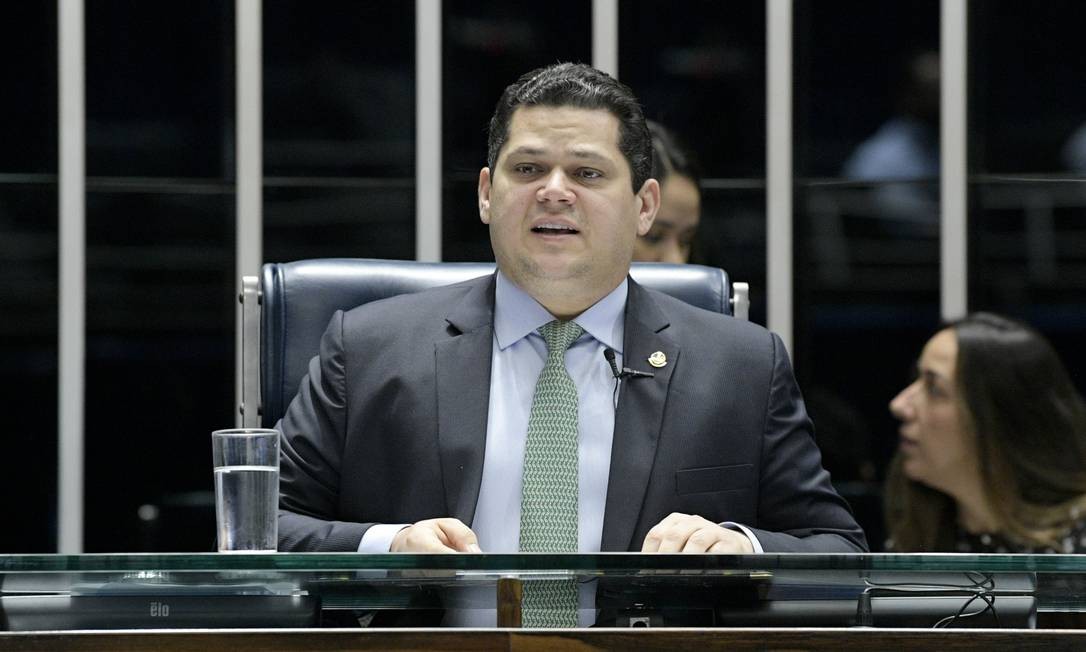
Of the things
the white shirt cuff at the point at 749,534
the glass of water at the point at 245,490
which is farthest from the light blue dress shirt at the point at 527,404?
the glass of water at the point at 245,490

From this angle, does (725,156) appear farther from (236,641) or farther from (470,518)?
(236,641)

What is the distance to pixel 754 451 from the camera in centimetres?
228

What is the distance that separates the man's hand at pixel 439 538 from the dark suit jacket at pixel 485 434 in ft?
0.99

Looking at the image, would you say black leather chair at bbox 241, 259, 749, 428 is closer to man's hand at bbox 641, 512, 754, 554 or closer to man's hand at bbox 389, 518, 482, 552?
man's hand at bbox 389, 518, 482, 552

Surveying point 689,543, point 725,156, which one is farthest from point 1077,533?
point 725,156

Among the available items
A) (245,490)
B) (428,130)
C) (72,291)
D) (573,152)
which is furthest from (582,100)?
(72,291)

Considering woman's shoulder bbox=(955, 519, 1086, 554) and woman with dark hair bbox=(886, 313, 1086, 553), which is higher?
woman with dark hair bbox=(886, 313, 1086, 553)

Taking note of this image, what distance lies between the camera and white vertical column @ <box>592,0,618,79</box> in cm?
593

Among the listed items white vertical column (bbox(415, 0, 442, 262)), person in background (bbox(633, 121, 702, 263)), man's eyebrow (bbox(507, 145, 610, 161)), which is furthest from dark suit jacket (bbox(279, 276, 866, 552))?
white vertical column (bbox(415, 0, 442, 262))

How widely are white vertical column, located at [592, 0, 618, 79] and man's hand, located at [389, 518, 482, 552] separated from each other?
424 cm

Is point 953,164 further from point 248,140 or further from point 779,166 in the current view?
point 248,140

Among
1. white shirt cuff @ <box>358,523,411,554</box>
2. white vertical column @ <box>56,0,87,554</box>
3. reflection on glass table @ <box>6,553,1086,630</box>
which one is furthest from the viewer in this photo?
white vertical column @ <box>56,0,87,554</box>

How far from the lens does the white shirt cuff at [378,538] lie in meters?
1.99

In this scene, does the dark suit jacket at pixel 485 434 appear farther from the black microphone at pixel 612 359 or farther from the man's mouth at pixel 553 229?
the man's mouth at pixel 553 229
